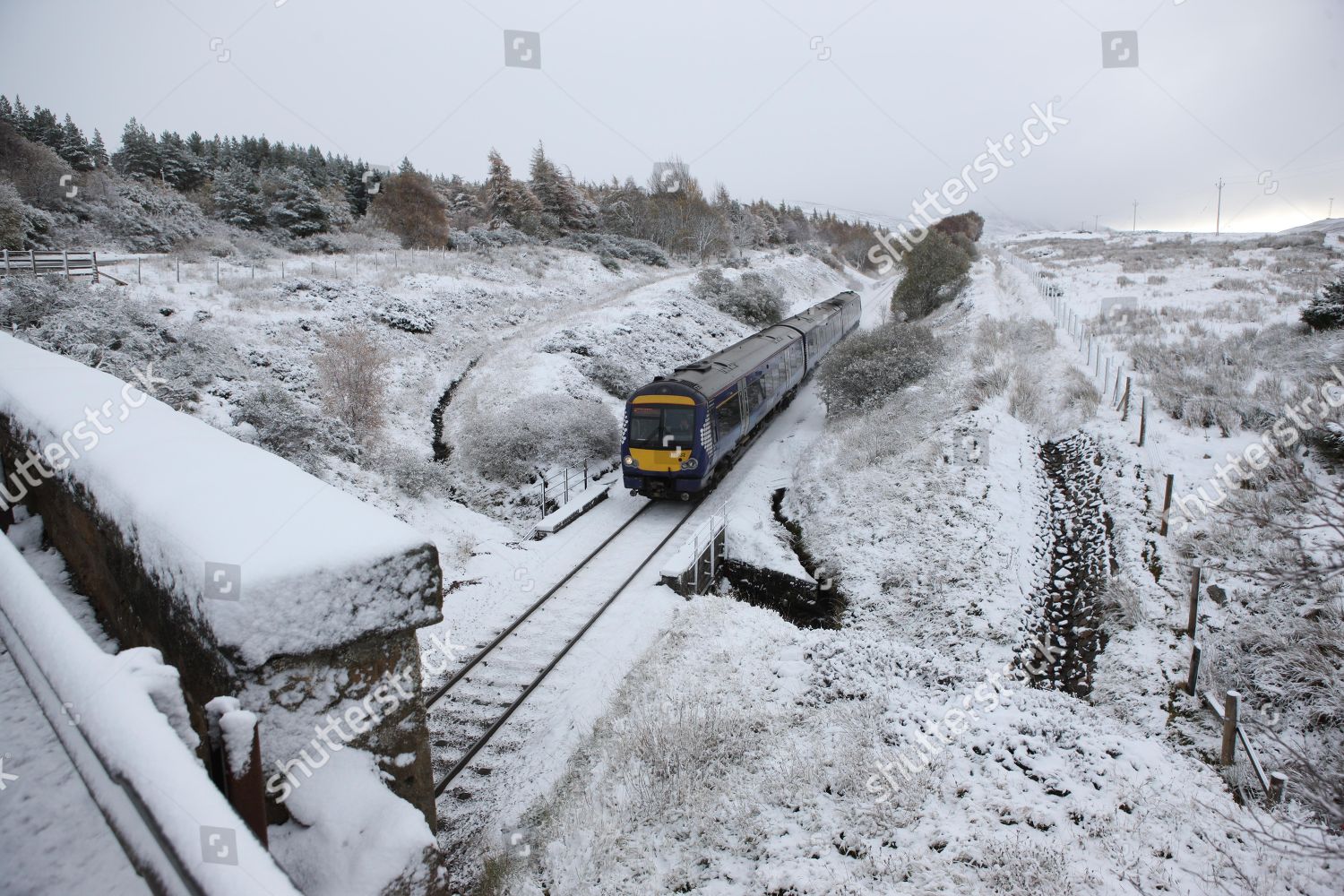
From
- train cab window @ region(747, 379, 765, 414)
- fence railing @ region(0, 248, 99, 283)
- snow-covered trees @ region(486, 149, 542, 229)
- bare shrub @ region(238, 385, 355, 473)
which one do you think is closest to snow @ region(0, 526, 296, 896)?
bare shrub @ region(238, 385, 355, 473)

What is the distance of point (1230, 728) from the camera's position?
21.8 ft

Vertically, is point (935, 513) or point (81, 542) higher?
point (81, 542)

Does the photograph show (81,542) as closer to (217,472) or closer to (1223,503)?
(217,472)

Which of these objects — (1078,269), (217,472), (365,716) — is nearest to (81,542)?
(217,472)

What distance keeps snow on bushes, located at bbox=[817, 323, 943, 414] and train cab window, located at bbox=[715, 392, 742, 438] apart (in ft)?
17.2

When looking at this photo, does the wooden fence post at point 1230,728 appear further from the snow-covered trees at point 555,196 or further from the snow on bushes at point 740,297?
the snow-covered trees at point 555,196

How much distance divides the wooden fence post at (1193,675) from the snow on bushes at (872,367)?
13.1 m

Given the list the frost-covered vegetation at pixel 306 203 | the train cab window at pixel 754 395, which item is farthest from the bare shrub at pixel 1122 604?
the frost-covered vegetation at pixel 306 203

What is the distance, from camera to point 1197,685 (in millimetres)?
8000

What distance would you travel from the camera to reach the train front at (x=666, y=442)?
14.5 meters

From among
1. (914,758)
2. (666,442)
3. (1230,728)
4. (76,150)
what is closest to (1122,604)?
(1230,728)

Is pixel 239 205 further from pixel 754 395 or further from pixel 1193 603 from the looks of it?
pixel 1193 603

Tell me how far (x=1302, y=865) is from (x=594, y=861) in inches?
205

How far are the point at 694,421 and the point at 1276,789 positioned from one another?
1034 cm
